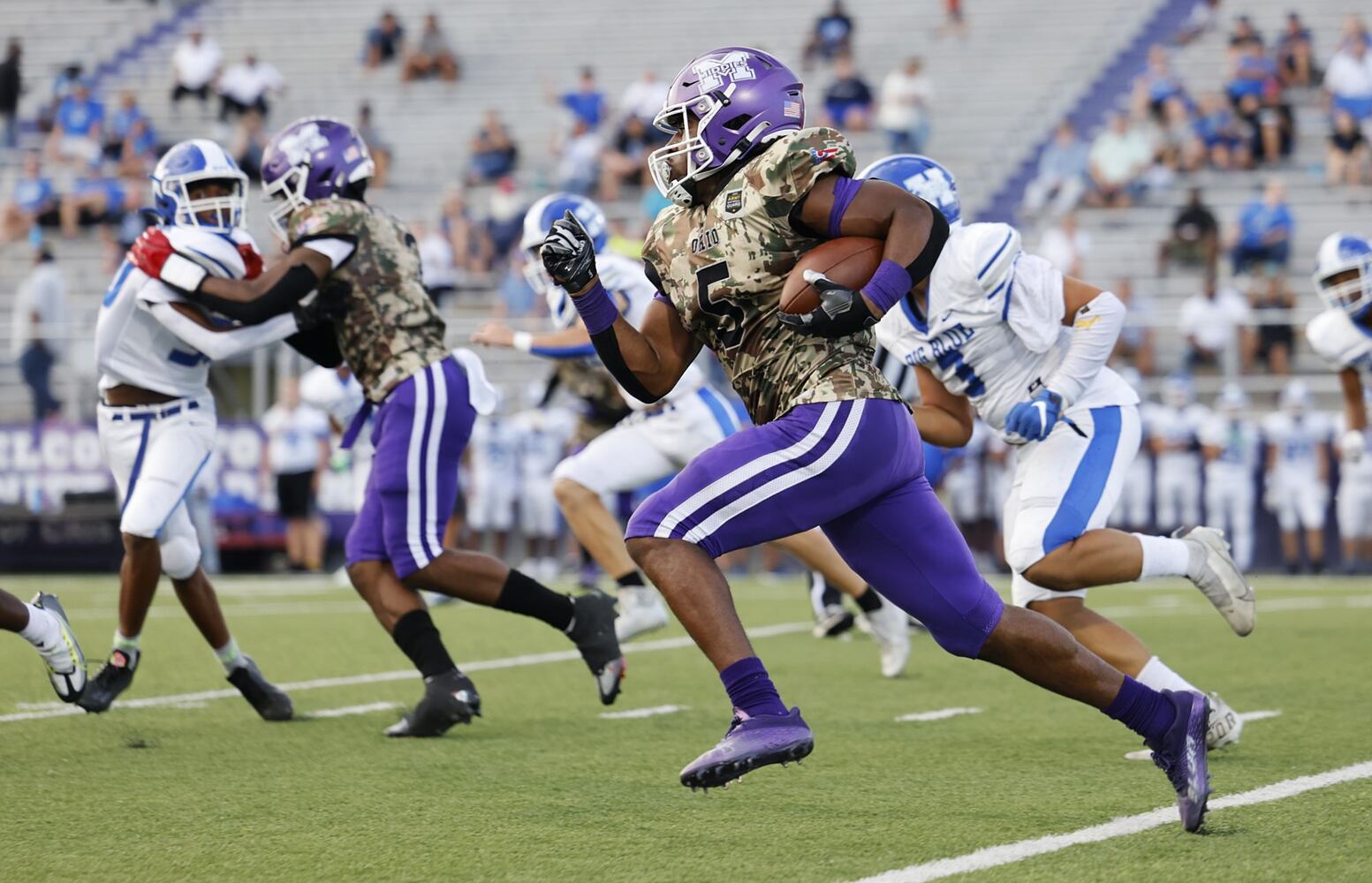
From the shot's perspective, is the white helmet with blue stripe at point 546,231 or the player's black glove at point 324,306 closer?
the player's black glove at point 324,306

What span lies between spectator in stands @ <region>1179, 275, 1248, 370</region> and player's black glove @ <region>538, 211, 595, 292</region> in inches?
466

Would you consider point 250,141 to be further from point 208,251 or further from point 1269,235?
point 208,251

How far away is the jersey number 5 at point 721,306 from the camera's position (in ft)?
13.9

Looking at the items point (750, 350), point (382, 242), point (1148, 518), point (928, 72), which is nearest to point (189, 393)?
point (382, 242)

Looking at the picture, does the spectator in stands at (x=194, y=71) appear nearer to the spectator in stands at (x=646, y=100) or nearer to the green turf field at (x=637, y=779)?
the spectator in stands at (x=646, y=100)

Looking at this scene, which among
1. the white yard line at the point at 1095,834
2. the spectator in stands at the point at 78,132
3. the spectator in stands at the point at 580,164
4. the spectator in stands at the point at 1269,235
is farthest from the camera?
the spectator in stands at the point at 78,132

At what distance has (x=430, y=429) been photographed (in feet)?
19.9

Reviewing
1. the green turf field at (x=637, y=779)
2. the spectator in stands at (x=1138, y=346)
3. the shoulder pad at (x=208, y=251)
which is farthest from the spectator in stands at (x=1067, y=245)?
the shoulder pad at (x=208, y=251)

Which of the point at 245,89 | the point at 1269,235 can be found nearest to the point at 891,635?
the point at 1269,235

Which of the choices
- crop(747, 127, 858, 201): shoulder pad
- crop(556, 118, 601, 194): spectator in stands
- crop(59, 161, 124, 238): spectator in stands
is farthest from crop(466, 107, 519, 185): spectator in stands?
crop(747, 127, 858, 201): shoulder pad

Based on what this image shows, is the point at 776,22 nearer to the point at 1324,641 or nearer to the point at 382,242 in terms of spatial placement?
the point at 1324,641

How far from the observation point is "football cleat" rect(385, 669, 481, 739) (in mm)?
5852

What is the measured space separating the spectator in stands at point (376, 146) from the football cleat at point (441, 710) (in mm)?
14293

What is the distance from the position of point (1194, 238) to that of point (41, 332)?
10.2 m
